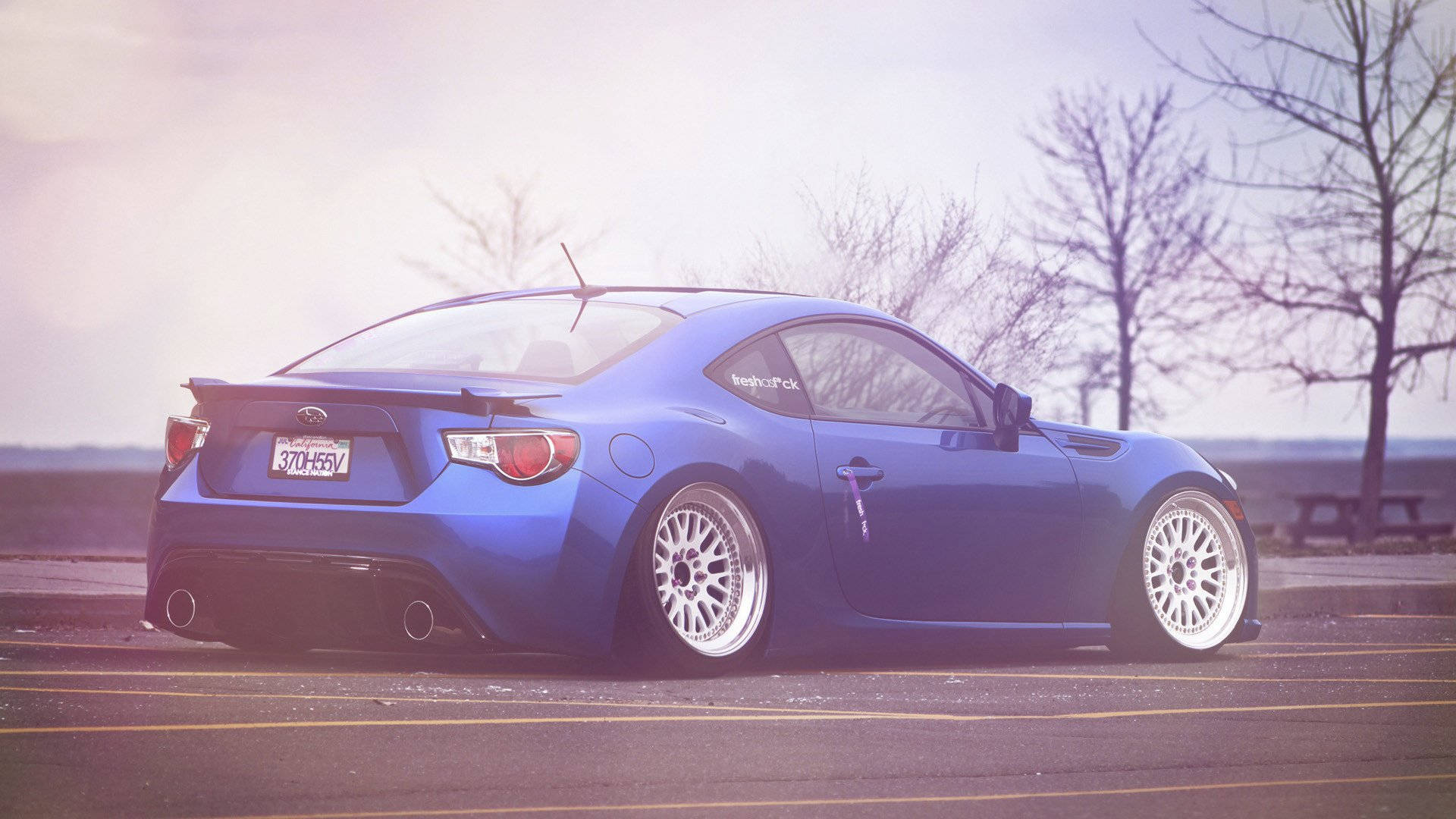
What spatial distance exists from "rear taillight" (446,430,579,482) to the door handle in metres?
1.20

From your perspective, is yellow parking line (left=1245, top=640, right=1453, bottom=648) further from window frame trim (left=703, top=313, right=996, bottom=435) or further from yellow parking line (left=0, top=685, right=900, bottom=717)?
yellow parking line (left=0, top=685, right=900, bottom=717)

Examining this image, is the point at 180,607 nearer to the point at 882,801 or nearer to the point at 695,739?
the point at 695,739

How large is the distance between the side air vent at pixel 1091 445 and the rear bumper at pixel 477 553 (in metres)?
2.35

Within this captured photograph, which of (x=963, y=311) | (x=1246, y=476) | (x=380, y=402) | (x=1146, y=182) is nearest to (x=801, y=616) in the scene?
(x=380, y=402)

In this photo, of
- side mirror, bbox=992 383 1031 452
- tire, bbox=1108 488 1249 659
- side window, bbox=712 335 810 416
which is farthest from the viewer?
tire, bbox=1108 488 1249 659

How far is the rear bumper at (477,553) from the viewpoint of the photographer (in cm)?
599

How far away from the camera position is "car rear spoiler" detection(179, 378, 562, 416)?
6.08m

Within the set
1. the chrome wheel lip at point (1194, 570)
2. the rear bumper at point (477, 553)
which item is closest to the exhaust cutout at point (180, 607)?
the rear bumper at point (477, 553)

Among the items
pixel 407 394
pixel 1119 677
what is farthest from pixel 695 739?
pixel 1119 677

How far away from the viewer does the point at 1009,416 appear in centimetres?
757

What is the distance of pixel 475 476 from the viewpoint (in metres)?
6.06

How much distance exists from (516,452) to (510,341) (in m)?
0.96

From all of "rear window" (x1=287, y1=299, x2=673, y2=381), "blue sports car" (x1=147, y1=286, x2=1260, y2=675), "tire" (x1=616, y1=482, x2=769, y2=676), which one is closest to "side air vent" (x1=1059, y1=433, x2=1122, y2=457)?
"blue sports car" (x1=147, y1=286, x2=1260, y2=675)

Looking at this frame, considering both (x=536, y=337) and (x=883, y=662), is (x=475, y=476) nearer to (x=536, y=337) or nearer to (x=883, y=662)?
(x=536, y=337)
